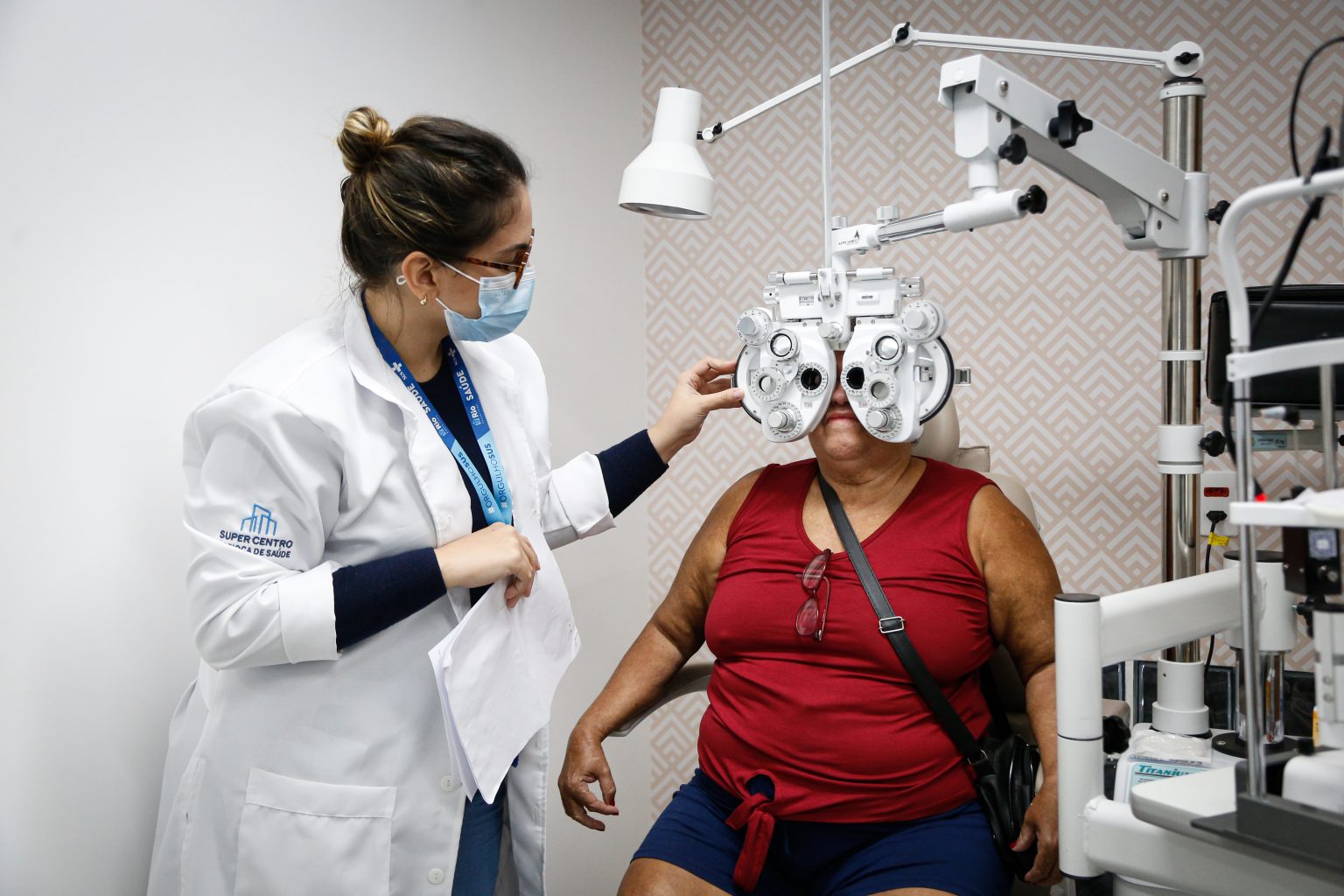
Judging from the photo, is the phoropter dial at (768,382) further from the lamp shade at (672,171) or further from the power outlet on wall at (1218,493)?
the power outlet on wall at (1218,493)

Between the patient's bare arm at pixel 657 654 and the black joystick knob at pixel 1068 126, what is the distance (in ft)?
2.70

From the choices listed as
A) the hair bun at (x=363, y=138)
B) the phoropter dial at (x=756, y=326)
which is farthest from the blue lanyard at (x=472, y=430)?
the phoropter dial at (x=756, y=326)

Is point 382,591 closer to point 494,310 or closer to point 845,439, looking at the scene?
point 494,310

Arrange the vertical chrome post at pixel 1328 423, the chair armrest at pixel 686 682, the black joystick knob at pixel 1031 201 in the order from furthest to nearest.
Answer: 1. the chair armrest at pixel 686 682
2. the black joystick knob at pixel 1031 201
3. the vertical chrome post at pixel 1328 423

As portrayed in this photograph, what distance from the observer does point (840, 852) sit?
157 cm

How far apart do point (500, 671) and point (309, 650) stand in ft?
0.97

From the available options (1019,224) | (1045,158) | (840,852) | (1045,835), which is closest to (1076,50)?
(1045,158)

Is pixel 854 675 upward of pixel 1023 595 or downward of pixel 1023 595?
downward

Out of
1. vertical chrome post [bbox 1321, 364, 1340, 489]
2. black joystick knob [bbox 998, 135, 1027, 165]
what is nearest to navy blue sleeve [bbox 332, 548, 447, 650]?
black joystick knob [bbox 998, 135, 1027, 165]

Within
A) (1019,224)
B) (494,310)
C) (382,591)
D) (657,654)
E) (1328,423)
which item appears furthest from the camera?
(1019,224)

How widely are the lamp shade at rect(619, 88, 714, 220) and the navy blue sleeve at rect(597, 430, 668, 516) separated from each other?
1.37 ft

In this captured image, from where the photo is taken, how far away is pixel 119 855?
161 centimetres

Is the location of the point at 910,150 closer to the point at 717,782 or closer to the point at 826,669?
the point at 826,669

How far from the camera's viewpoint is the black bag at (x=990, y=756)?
1.52 metres
